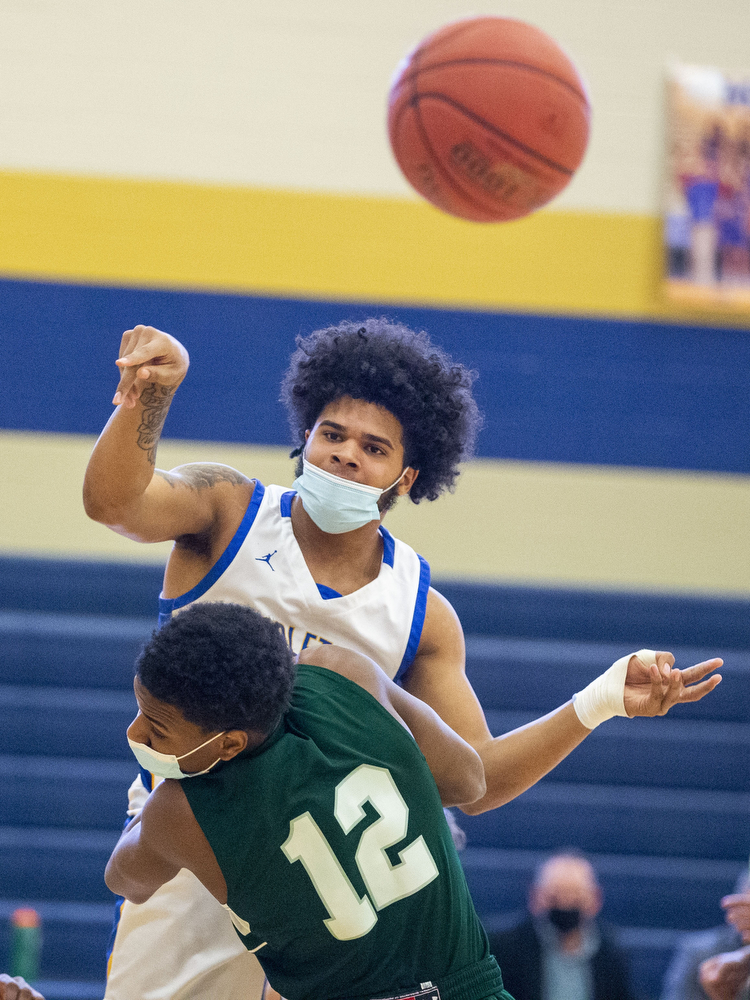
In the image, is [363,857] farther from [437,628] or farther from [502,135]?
[502,135]

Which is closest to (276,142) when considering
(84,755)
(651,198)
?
(651,198)

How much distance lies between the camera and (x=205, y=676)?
1.75 meters

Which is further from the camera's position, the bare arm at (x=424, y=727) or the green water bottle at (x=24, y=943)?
the green water bottle at (x=24, y=943)

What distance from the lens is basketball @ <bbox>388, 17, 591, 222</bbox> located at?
292 cm

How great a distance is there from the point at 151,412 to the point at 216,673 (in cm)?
54

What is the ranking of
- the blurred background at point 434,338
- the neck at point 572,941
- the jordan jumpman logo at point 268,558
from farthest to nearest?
the blurred background at point 434,338 < the neck at point 572,941 < the jordan jumpman logo at point 268,558

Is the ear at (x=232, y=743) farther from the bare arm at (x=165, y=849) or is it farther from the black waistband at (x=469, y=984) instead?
the black waistband at (x=469, y=984)

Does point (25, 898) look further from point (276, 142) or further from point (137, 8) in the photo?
point (137, 8)

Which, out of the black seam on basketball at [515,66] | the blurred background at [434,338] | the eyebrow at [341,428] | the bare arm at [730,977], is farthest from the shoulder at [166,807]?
the blurred background at [434,338]

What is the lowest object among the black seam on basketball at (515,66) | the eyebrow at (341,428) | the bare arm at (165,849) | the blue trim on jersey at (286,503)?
the bare arm at (165,849)

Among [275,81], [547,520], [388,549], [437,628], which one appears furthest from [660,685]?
[275,81]

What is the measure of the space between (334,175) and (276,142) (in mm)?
311

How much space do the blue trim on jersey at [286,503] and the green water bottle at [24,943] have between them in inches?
118

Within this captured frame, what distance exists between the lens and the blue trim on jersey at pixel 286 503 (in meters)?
2.45
